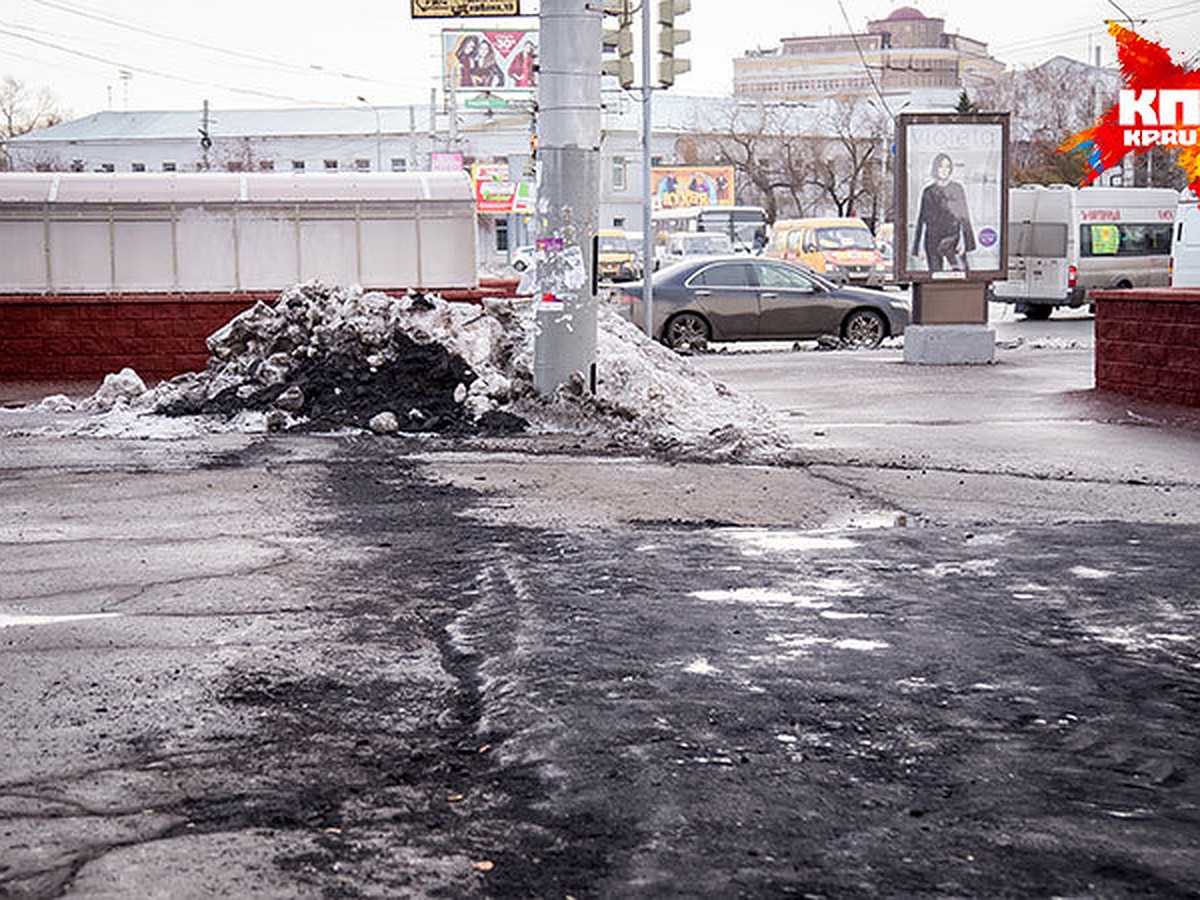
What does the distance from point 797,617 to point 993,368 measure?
14391 mm

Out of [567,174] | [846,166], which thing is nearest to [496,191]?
[846,166]

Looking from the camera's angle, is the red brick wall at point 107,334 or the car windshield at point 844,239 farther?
the car windshield at point 844,239

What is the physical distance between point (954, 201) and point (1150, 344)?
486cm

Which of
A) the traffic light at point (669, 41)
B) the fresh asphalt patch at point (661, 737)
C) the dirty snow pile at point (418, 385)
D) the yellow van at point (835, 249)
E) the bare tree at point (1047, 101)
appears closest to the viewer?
the fresh asphalt patch at point (661, 737)

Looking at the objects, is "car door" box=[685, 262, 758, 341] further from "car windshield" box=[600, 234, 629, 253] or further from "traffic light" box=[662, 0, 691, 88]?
"car windshield" box=[600, 234, 629, 253]

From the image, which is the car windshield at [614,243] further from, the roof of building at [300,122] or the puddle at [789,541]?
the puddle at [789,541]

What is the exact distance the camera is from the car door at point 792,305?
24312mm

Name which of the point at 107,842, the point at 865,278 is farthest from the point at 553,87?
the point at 865,278

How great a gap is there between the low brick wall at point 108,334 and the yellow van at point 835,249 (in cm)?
2724

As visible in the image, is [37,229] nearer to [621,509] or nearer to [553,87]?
[553,87]
